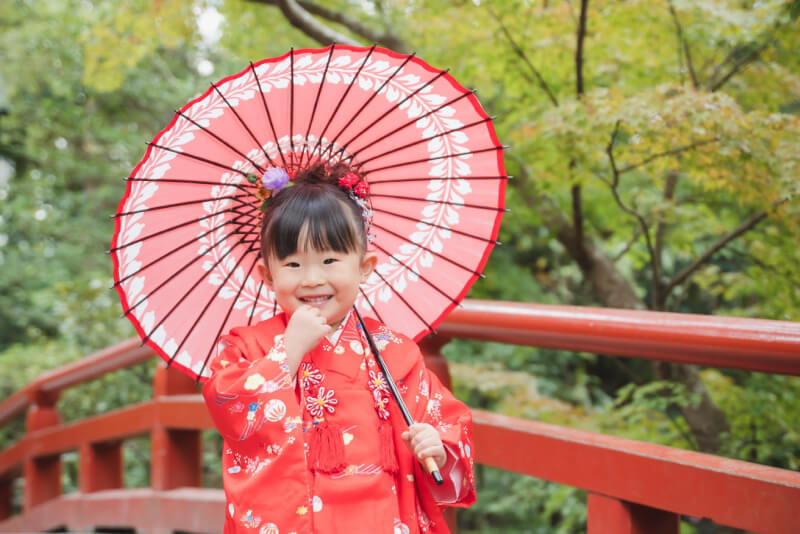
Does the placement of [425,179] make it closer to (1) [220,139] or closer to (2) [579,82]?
(1) [220,139]

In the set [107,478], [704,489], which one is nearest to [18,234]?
[107,478]

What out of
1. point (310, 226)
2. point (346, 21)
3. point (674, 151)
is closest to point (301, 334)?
point (310, 226)

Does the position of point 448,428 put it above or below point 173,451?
above

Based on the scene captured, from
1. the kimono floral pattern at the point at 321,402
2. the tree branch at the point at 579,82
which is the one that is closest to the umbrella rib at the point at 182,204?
the kimono floral pattern at the point at 321,402

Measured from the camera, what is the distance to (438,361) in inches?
85.0

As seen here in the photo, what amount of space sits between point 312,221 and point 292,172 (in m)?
0.26

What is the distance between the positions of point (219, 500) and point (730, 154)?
2.55 metres

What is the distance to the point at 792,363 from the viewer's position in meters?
1.37

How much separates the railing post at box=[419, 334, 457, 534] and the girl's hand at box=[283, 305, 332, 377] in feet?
2.33

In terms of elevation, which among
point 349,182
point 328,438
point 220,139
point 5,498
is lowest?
point 5,498

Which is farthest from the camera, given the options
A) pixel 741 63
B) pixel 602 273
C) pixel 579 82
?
pixel 602 273

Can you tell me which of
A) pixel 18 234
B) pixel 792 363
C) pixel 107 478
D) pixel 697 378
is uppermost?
pixel 18 234

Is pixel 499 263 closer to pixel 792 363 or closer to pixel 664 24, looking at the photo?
pixel 664 24

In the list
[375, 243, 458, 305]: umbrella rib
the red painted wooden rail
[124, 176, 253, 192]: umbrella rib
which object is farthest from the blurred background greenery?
[124, 176, 253, 192]: umbrella rib
